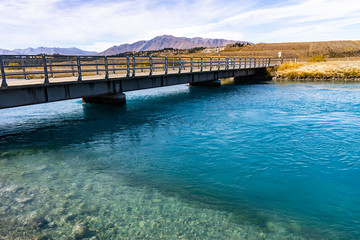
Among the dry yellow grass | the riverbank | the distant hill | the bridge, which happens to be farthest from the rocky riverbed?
the distant hill

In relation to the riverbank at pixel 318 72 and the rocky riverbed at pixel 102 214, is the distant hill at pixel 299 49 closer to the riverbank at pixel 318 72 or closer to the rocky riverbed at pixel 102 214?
the riverbank at pixel 318 72

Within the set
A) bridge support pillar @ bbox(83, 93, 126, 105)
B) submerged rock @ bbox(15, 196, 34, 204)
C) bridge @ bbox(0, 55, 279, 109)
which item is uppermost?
bridge @ bbox(0, 55, 279, 109)

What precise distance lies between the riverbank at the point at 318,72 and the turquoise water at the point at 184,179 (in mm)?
27391

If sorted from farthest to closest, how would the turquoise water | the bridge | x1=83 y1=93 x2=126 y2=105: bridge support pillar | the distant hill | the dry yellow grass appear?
the distant hill
the dry yellow grass
x1=83 y1=93 x2=126 y2=105: bridge support pillar
the bridge
the turquoise water

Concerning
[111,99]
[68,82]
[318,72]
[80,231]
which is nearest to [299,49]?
[318,72]

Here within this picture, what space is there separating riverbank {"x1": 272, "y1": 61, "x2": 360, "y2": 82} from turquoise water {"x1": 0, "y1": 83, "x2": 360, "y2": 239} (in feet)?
89.9

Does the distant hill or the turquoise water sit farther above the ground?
the distant hill

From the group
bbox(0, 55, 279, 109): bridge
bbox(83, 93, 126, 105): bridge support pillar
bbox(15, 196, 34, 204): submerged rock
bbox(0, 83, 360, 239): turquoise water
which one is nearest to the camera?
→ bbox(0, 83, 360, 239): turquoise water

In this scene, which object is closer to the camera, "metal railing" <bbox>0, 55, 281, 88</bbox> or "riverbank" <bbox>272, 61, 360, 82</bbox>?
"metal railing" <bbox>0, 55, 281, 88</bbox>

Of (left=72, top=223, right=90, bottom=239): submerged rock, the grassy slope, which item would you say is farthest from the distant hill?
(left=72, top=223, right=90, bottom=239): submerged rock

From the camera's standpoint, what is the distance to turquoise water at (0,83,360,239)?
6336 millimetres

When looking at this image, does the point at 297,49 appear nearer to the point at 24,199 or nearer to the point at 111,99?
the point at 111,99

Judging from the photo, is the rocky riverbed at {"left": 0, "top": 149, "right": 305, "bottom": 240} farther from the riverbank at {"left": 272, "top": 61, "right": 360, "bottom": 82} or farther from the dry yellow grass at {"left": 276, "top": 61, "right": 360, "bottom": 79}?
the dry yellow grass at {"left": 276, "top": 61, "right": 360, "bottom": 79}

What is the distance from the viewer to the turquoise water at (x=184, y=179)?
6336mm
